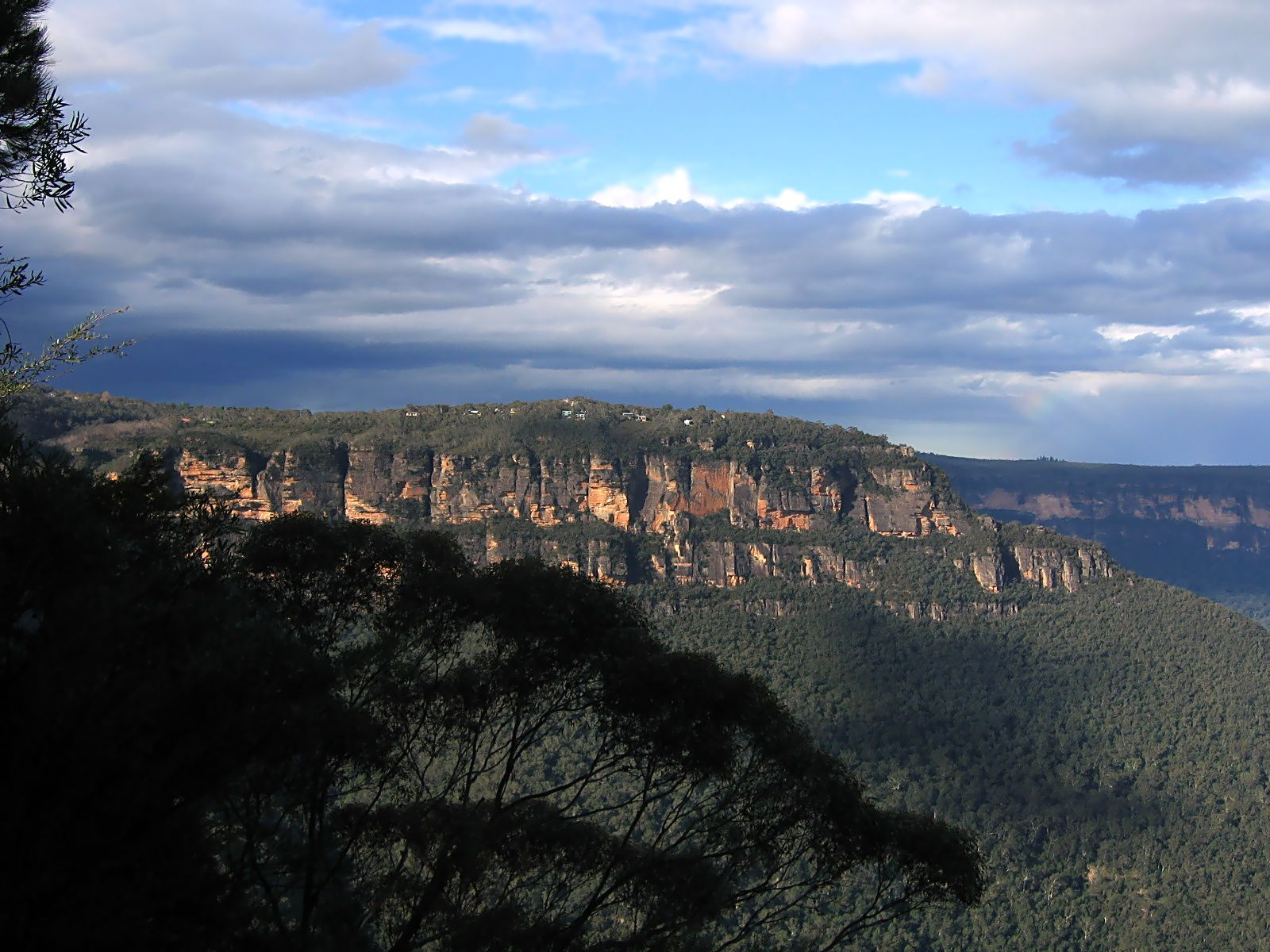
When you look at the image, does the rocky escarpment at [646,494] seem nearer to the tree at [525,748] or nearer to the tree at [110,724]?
the tree at [525,748]

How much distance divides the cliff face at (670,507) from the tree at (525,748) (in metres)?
61.3

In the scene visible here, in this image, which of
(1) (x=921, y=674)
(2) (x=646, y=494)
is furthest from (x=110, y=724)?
(2) (x=646, y=494)

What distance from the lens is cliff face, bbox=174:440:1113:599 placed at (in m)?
79.8

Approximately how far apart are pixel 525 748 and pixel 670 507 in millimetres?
71828

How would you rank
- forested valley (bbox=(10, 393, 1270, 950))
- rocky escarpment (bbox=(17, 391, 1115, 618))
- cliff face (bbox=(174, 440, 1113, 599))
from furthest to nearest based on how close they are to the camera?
cliff face (bbox=(174, 440, 1113, 599)) < rocky escarpment (bbox=(17, 391, 1115, 618)) < forested valley (bbox=(10, 393, 1270, 950))

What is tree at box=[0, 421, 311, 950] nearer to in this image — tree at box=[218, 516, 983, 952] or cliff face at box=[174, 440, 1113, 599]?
tree at box=[218, 516, 983, 952]

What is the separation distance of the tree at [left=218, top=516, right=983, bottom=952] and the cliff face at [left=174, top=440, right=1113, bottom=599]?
61.3 m

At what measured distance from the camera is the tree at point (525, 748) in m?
13.2

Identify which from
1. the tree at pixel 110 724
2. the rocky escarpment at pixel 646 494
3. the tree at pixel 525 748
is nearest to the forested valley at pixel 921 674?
the tree at pixel 525 748

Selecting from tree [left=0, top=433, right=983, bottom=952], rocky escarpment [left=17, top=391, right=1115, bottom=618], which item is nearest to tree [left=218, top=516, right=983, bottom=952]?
tree [left=0, top=433, right=983, bottom=952]

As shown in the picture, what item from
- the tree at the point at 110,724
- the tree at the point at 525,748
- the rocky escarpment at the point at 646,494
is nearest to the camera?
the tree at the point at 110,724

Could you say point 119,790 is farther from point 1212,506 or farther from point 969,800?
point 1212,506

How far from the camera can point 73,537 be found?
9016 millimetres

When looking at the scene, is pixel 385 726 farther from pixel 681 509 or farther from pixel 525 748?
pixel 681 509
